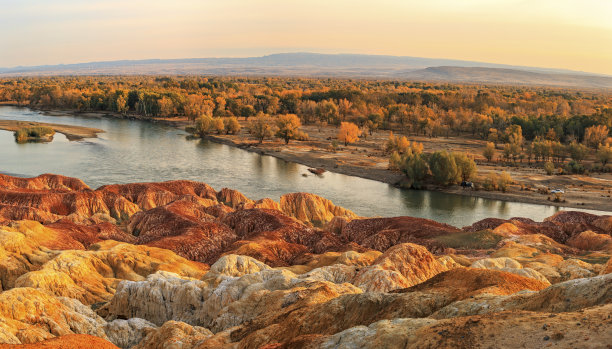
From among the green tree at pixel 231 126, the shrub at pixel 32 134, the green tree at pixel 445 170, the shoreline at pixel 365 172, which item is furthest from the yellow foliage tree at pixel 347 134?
the shrub at pixel 32 134

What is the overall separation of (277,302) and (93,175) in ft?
194

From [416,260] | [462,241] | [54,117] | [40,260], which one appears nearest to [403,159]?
[462,241]

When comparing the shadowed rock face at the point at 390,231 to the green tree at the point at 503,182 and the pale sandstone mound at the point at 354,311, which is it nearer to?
the pale sandstone mound at the point at 354,311

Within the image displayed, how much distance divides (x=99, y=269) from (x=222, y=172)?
50813 mm

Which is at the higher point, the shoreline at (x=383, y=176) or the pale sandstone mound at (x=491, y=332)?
the pale sandstone mound at (x=491, y=332)

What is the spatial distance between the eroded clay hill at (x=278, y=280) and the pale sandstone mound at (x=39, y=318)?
6 centimetres

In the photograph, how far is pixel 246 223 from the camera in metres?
45.2

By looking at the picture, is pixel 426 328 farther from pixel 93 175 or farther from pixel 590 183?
pixel 590 183

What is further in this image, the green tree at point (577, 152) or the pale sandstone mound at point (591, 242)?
the green tree at point (577, 152)

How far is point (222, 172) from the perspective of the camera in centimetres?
8012

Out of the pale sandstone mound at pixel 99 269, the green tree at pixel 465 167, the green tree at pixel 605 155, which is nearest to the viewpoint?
the pale sandstone mound at pixel 99 269

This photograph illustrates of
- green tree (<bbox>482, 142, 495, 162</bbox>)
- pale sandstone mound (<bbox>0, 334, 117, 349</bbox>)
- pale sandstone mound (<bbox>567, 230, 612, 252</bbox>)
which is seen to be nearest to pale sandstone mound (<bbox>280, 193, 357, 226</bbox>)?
pale sandstone mound (<bbox>567, 230, 612, 252</bbox>)

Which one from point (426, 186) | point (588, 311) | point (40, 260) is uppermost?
point (588, 311)

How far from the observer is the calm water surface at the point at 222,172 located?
6644 cm
